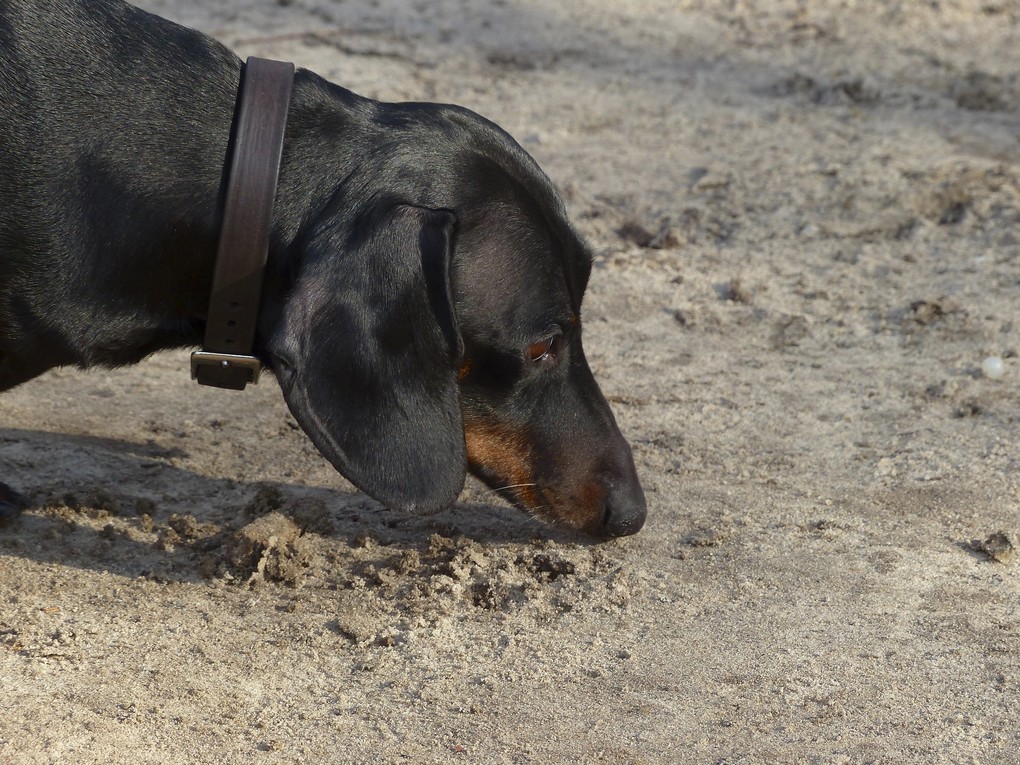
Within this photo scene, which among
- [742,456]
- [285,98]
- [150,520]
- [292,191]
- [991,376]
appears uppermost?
[285,98]

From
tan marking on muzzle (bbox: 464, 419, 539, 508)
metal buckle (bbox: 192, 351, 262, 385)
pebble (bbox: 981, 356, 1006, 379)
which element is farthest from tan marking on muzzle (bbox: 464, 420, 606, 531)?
pebble (bbox: 981, 356, 1006, 379)

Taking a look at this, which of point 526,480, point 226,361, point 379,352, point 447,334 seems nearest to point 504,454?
point 526,480

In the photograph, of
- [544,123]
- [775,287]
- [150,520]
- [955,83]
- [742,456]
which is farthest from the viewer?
[955,83]

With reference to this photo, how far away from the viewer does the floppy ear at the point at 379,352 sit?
2865 mm

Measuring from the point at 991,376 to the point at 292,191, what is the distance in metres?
3.10

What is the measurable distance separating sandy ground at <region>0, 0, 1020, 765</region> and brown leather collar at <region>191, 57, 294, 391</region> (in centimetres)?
83

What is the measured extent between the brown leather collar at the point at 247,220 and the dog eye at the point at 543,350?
72 cm

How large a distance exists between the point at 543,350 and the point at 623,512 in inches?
22.3

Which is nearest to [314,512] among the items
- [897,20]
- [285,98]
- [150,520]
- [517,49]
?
[150,520]

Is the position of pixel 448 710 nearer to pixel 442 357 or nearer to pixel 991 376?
pixel 442 357

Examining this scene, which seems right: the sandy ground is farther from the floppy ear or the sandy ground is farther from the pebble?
the floppy ear

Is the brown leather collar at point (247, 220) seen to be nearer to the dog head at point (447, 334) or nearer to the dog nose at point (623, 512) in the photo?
the dog head at point (447, 334)

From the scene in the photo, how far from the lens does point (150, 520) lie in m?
3.87

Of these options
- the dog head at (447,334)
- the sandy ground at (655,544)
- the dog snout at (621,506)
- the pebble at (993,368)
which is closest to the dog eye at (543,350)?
the dog head at (447,334)
